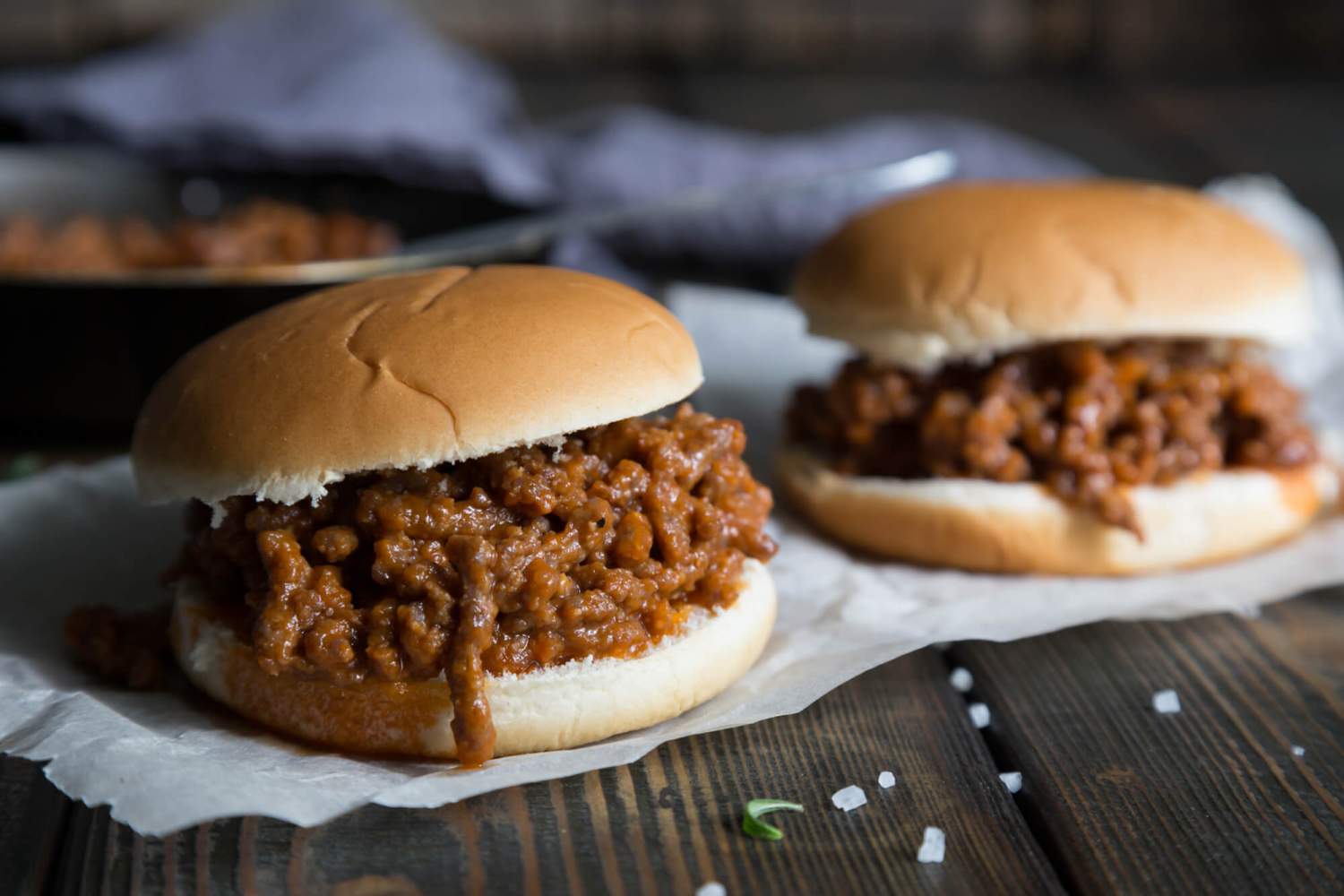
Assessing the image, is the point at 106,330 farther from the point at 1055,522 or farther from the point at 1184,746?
the point at 1184,746

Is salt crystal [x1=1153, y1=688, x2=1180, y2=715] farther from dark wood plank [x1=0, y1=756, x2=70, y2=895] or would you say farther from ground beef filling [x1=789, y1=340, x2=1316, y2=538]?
dark wood plank [x1=0, y1=756, x2=70, y2=895]

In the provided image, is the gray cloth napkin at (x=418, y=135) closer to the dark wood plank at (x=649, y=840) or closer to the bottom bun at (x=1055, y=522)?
the bottom bun at (x=1055, y=522)

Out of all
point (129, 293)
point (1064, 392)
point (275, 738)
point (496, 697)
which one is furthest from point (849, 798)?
point (129, 293)

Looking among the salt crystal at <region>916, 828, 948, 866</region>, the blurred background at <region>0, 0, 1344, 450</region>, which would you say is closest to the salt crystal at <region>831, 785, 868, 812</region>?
the salt crystal at <region>916, 828, 948, 866</region>

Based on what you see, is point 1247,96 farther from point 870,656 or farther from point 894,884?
point 894,884

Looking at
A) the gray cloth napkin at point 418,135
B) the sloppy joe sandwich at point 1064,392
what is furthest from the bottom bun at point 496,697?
the gray cloth napkin at point 418,135
